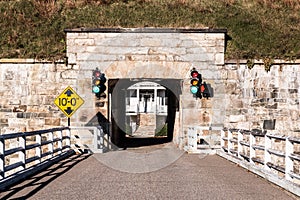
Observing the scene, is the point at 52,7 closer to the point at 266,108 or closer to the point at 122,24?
the point at 122,24

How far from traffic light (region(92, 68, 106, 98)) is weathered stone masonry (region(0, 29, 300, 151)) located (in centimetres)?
25

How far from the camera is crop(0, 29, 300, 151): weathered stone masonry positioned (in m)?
17.5

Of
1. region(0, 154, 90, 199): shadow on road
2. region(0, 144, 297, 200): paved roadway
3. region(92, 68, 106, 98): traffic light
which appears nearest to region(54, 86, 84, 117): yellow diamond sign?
region(92, 68, 106, 98): traffic light

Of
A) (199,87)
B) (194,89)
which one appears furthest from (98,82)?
(199,87)

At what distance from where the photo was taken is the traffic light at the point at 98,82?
17312 millimetres

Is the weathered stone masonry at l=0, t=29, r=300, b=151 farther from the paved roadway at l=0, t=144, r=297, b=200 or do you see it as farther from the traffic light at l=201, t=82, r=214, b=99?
the paved roadway at l=0, t=144, r=297, b=200

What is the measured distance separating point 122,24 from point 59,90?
3.76 metres

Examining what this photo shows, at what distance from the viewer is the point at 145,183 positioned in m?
9.30

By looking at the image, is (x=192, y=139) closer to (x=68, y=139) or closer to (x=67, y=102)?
(x=68, y=139)

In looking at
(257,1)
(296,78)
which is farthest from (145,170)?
(257,1)

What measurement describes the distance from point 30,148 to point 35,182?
1828 millimetres

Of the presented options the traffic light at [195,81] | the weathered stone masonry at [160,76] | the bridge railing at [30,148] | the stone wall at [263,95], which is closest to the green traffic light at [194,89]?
the traffic light at [195,81]

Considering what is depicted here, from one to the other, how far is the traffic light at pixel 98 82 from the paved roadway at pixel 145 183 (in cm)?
455

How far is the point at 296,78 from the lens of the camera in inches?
683
